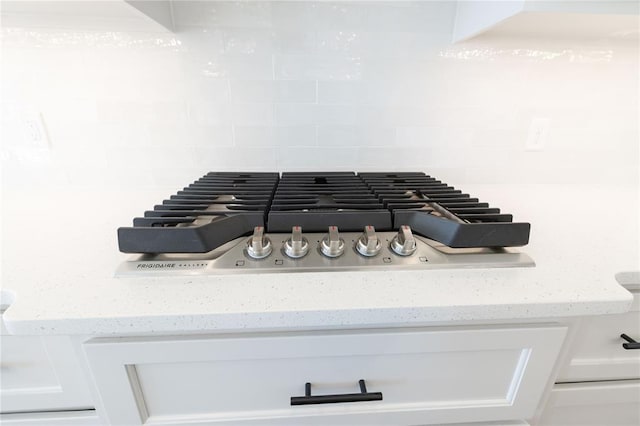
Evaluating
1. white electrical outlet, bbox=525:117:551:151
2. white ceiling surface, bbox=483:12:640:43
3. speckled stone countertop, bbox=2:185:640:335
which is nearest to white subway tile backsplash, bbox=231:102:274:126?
speckled stone countertop, bbox=2:185:640:335

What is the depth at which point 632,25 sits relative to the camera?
29.4 inches

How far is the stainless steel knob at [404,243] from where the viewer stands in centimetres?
51

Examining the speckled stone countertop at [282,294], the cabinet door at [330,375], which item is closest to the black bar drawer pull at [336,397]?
the cabinet door at [330,375]

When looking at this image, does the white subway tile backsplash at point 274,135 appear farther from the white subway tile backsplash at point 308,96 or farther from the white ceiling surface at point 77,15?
the white ceiling surface at point 77,15

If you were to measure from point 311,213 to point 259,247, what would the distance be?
130mm

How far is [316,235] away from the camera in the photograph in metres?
0.57

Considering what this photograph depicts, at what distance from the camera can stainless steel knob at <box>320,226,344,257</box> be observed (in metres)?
0.50

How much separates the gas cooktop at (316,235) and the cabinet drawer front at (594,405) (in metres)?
0.36

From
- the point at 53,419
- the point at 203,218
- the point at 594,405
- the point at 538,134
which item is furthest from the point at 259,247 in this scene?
the point at 538,134

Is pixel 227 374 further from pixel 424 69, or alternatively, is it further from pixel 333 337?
pixel 424 69

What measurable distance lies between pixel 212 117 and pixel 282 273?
68 cm

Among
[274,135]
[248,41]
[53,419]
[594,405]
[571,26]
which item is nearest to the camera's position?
[53,419]

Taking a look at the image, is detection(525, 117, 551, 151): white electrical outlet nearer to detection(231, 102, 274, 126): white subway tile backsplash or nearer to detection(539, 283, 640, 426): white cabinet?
detection(539, 283, 640, 426): white cabinet

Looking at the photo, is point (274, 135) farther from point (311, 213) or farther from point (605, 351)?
point (605, 351)
